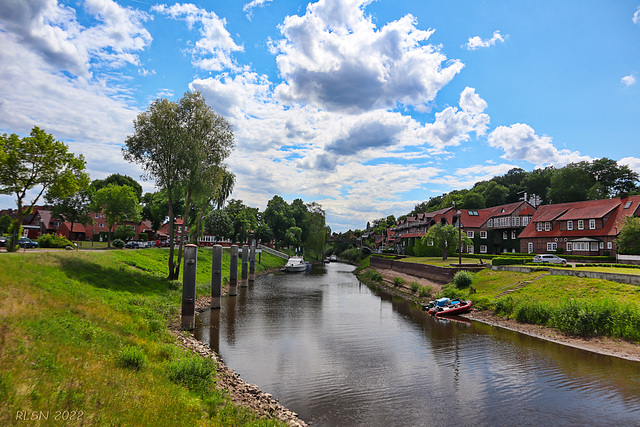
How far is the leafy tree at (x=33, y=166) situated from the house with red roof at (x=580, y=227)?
2358 inches

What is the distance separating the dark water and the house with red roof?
30.6 metres

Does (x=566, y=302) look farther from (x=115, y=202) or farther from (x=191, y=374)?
(x=115, y=202)

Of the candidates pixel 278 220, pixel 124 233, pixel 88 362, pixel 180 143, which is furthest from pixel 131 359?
pixel 278 220

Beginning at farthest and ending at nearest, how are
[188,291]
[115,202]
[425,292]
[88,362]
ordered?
1. [115,202]
2. [425,292]
3. [188,291]
4. [88,362]

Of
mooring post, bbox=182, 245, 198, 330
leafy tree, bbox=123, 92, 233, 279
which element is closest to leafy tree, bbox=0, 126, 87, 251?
leafy tree, bbox=123, 92, 233, 279

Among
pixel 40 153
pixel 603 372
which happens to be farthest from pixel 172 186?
pixel 603 372

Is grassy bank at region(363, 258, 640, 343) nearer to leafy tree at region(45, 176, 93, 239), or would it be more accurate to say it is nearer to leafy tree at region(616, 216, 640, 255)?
leafy tree at region(616, 216, 640, 255)

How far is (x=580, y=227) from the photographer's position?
162ft

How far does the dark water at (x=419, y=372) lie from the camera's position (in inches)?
506

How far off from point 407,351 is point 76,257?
23673mm

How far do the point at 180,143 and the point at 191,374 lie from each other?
21675 mm

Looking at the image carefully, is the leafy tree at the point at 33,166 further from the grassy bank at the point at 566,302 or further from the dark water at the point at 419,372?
the grassy bank at the point at 566,302

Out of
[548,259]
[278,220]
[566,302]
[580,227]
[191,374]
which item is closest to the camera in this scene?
[191,374]

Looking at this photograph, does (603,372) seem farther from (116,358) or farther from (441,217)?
(441,217)
